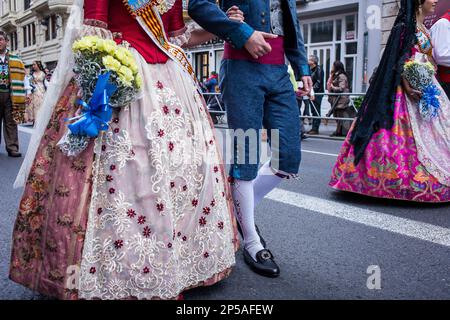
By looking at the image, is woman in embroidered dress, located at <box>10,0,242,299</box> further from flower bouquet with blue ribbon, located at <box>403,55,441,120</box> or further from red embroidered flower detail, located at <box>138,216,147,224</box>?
flower bouquet with blue ribbon, located at <box>403,55,441,120</box>

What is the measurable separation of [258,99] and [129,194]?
0.95 metres

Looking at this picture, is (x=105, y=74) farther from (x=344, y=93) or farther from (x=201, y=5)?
(x=344, y=93)

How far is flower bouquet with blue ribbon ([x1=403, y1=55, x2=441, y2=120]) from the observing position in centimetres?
426

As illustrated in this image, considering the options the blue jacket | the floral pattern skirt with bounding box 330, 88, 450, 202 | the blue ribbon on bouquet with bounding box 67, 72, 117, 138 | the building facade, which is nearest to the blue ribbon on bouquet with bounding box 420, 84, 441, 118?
the floral pattern skirt with bounding box 330, 88, 450, 202

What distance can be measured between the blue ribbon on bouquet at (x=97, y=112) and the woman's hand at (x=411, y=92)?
3042 millimetres

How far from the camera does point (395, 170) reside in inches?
167

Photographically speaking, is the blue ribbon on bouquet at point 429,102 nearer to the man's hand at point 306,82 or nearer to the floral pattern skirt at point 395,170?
the floral pattern skirt at point 395,170

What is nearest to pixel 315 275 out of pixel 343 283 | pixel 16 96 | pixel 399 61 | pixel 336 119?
pixel 343 283

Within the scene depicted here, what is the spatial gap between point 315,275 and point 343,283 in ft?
0.57

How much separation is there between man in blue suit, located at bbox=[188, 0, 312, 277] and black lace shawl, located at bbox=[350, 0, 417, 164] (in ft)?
5.75

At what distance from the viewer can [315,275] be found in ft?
8.93

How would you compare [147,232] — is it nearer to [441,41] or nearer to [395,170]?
[395,170]

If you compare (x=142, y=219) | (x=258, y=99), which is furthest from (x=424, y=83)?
(x=142, y=219)

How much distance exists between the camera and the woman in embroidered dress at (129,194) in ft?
6.79
